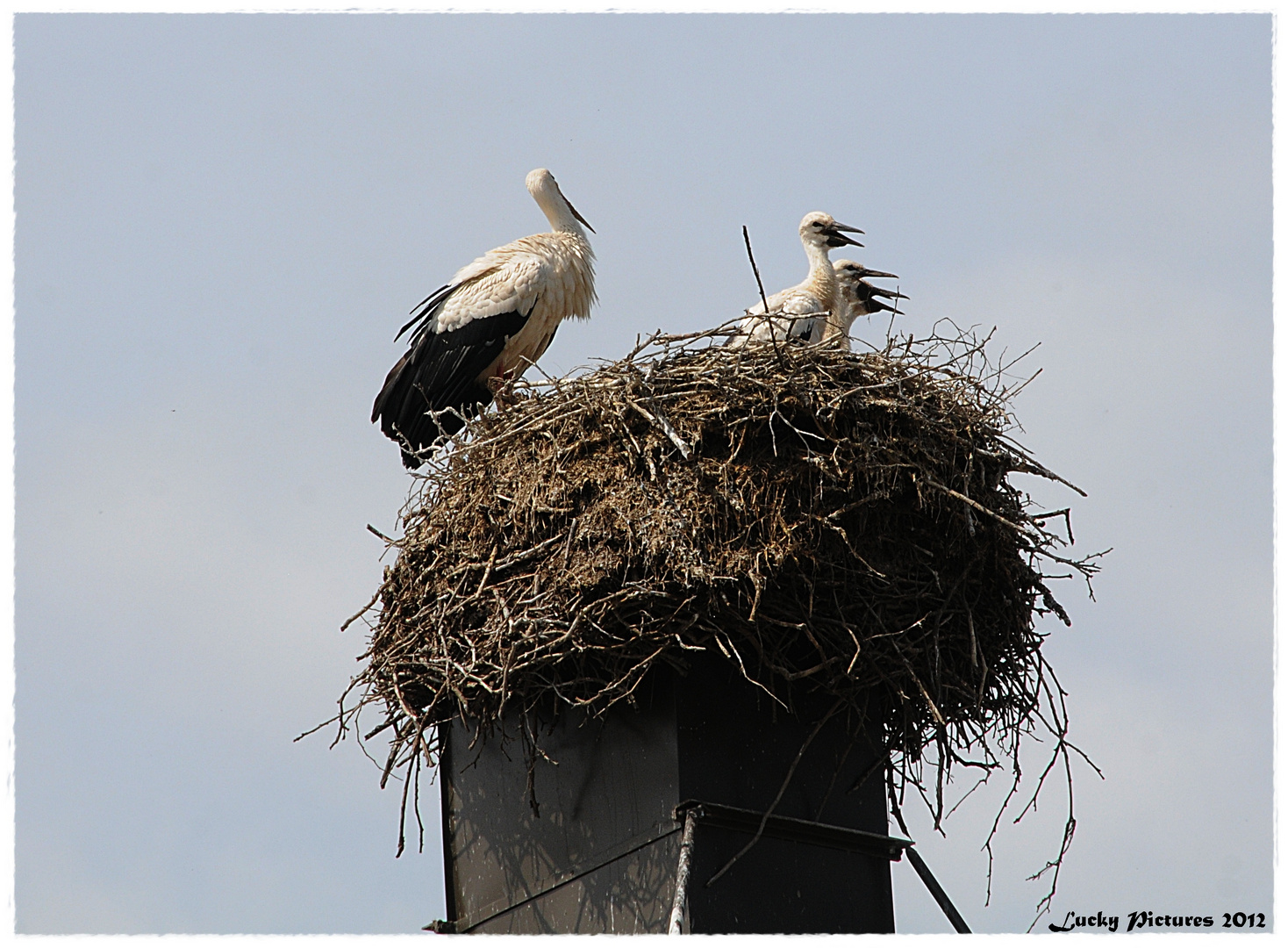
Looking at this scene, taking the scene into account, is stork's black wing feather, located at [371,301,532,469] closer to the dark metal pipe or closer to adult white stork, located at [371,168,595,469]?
adult white stork, located at [371,168,595,469]

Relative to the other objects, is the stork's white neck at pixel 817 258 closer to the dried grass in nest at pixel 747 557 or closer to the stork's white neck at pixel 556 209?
the stork's white neck at pixel 556 209

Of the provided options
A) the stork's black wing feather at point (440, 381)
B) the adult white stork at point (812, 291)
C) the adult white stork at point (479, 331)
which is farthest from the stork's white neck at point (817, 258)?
the stork's black wing feather at point (440, 381)

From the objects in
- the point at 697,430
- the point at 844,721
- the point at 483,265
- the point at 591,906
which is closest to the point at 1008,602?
the point at 844,721

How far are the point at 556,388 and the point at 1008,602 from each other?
82.0 inches

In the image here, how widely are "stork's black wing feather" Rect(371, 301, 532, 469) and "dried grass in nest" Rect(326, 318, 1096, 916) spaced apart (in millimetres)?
2392

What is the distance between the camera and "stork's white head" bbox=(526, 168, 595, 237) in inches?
419

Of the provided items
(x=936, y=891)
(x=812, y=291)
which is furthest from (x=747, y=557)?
(x=812, y=291)

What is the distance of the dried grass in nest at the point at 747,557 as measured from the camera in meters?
6.32

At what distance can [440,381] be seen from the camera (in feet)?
31.6

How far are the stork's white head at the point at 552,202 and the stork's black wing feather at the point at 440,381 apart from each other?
1.05 meters

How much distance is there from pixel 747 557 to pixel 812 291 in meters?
3.65

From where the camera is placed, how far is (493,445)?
7305 millimetres

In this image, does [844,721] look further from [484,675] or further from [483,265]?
[483,265]

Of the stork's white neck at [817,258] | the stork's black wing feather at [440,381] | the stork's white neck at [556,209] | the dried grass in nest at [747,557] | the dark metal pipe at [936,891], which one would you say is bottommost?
the dark metal pipe at [936,891]
